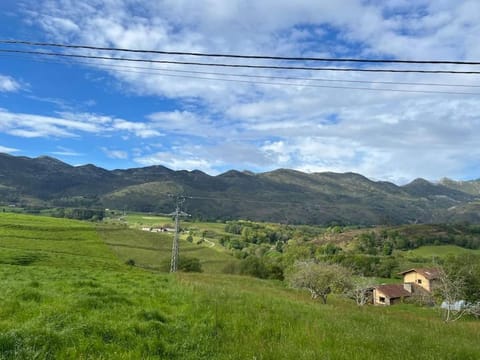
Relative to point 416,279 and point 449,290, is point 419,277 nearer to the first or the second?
point 416,279

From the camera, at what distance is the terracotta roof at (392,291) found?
10174 cm

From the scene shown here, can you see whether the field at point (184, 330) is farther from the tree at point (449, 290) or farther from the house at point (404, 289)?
the house at point (404, 289)

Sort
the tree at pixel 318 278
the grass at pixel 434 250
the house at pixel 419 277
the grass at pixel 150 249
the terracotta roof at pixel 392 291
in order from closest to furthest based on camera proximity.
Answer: the tree at pixel 318 278, the grass at pixel 150 249, the terracotta roof at pixel 392 291, the house at pixel 419 277, the grass at pixel 434 250

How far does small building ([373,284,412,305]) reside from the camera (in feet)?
332

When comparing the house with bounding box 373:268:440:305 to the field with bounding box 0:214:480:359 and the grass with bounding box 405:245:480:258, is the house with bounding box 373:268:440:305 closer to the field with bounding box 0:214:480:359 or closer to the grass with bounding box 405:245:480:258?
the grass with bounding box 405:245:480:258

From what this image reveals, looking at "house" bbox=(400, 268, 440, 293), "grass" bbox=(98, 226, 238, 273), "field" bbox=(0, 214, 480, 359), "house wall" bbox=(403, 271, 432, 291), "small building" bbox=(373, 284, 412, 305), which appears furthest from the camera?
"house wall" bbox=(403, 271, 432, 291)

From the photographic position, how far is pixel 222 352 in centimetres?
909

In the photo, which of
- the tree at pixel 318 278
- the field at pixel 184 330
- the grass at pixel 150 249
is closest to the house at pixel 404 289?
the grass at pixel 150 249

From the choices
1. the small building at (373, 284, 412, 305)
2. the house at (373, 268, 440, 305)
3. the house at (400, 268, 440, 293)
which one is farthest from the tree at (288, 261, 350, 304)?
the house at (400, 268, 440, 293)

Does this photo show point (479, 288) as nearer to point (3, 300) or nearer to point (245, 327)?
point (245, 327)

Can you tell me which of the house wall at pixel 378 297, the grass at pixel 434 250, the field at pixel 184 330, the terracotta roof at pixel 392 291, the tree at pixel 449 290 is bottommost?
the house wall at pixel 378 297

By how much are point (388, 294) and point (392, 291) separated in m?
3.62

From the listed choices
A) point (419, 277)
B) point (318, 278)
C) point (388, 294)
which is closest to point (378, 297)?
point (388, 294)

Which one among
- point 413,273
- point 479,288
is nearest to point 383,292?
point 413,273
